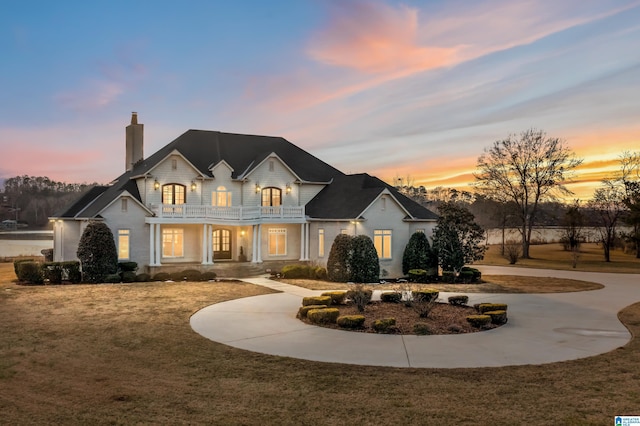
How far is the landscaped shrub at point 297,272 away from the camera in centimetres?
2741

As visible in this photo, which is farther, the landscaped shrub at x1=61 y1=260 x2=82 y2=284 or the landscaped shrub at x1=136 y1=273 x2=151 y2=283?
the landscaped shrub at x1=136 y1=273 x2=151 y2=283

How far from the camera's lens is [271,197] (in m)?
32.6

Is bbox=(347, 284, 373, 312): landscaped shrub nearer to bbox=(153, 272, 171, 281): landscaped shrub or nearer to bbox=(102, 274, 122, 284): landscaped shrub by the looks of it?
bbox=(153, 272, 171, 281): landscaped shrub

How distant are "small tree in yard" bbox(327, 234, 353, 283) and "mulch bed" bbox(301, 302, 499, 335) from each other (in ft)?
27.7

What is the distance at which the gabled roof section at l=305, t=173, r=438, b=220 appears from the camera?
2959cm

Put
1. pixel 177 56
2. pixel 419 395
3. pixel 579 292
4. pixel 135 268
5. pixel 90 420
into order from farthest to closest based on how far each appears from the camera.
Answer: pixel 135 268 < pixel 177 56 < pixel 579 292 < pixel 419 395 < pixel 90 420

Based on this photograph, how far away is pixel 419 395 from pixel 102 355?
292 inches

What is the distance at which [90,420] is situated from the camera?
279 inches

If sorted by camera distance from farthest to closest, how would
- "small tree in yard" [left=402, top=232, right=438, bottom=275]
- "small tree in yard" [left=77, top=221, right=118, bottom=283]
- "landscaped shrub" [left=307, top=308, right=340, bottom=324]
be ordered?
"small tree in yard" [left=402, top=232, right=438, bottom=275]
"small tree in yard" [left=77, top=221, right=118, bottom=283]
"landscaped shrub" [left=307, top=308, right=340, bottom=324]

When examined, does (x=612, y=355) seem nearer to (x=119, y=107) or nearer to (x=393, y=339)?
(x=393, y=339)

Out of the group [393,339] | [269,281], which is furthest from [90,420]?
[269,281]

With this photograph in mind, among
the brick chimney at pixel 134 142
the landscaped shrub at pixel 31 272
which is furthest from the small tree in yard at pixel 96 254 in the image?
the brick chimney at pixel 134 142

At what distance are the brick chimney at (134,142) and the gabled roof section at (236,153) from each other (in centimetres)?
71

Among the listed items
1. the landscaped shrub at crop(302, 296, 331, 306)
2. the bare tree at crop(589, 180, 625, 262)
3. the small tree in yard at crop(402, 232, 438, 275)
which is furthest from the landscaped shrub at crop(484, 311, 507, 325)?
the bare tree at crop(589, 180, 625, 262)
